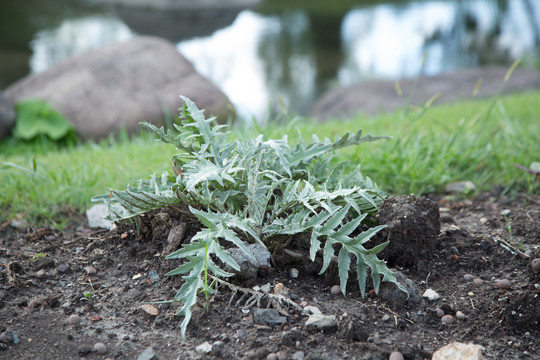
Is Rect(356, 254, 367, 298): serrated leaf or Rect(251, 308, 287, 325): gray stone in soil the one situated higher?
Rect(356, 254, 367, 298): serrated leaf

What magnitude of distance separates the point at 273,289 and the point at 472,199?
158 centimetres

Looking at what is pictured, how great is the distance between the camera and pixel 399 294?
1831 mm

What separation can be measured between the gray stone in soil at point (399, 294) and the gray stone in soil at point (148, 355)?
2.61 feet

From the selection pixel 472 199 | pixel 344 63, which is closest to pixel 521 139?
pixel 472 199

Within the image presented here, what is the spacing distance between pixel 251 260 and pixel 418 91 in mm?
7622

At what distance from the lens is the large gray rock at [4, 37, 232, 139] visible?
6129 mm

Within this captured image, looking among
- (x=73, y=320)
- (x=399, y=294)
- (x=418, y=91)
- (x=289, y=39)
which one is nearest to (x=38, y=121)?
(x=73, y=320)

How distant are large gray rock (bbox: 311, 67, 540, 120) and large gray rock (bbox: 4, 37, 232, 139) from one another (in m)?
2.34

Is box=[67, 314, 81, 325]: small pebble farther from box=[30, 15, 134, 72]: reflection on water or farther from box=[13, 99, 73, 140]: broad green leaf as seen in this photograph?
box=[30, 15, 134, 72]: reflection on water

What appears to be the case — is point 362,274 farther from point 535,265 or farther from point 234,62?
point 234,62

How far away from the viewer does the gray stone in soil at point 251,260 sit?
186 centimetres

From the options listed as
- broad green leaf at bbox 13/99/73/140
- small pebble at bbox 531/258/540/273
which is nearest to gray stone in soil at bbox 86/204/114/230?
small pebble at bbox 531/258/540/273

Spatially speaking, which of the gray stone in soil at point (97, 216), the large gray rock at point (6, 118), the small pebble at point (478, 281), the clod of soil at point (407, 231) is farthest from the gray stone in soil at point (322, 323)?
the large gray rock at point (6, 118)

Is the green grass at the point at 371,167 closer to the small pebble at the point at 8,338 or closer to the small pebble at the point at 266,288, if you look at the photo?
the small pebble at the point at 266,288
